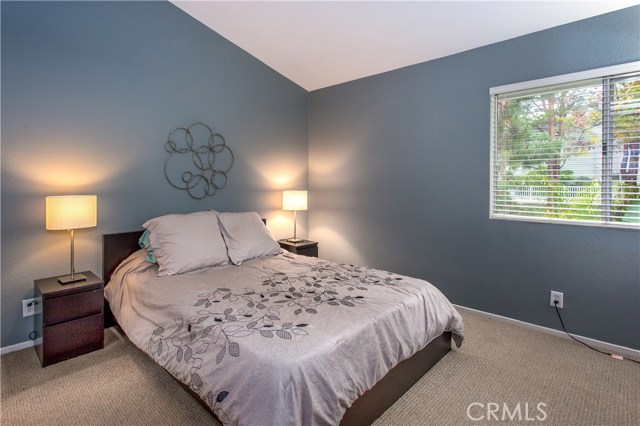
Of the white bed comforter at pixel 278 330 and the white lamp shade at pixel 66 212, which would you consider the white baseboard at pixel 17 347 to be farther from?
the white lamp shade at pixel 66 212

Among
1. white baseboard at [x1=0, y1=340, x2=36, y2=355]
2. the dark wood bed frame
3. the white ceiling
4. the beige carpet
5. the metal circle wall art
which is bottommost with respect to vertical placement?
the beige carpet

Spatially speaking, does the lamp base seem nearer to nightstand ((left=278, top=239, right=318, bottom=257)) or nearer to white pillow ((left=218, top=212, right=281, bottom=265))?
white pillow ((left=218, top=212, right=281, bottom=265))

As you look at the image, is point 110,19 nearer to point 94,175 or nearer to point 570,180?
point 94,175

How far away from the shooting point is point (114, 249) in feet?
9.12

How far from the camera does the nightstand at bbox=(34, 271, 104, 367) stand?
2.20m

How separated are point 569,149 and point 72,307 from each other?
3.80m

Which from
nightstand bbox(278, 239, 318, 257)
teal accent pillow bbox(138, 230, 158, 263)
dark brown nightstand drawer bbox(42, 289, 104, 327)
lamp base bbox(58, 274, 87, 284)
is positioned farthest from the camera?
nightstand bbox(278, 239, 318, 257)

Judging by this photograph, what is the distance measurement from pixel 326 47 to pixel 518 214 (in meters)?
A: 2.40

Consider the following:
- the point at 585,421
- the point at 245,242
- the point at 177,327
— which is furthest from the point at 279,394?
the point at 245,242

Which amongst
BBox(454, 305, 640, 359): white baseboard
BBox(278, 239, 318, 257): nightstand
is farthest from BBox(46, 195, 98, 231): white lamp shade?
BBox(454, 305, 640, 359): white baseboard

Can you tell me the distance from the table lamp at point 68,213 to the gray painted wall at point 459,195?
8.53 ft

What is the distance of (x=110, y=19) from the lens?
2742 millimetres

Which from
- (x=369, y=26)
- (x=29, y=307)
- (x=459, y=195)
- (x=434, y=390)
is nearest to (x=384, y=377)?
(x=434, y=390)

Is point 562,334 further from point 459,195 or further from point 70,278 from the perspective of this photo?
point 70,278
